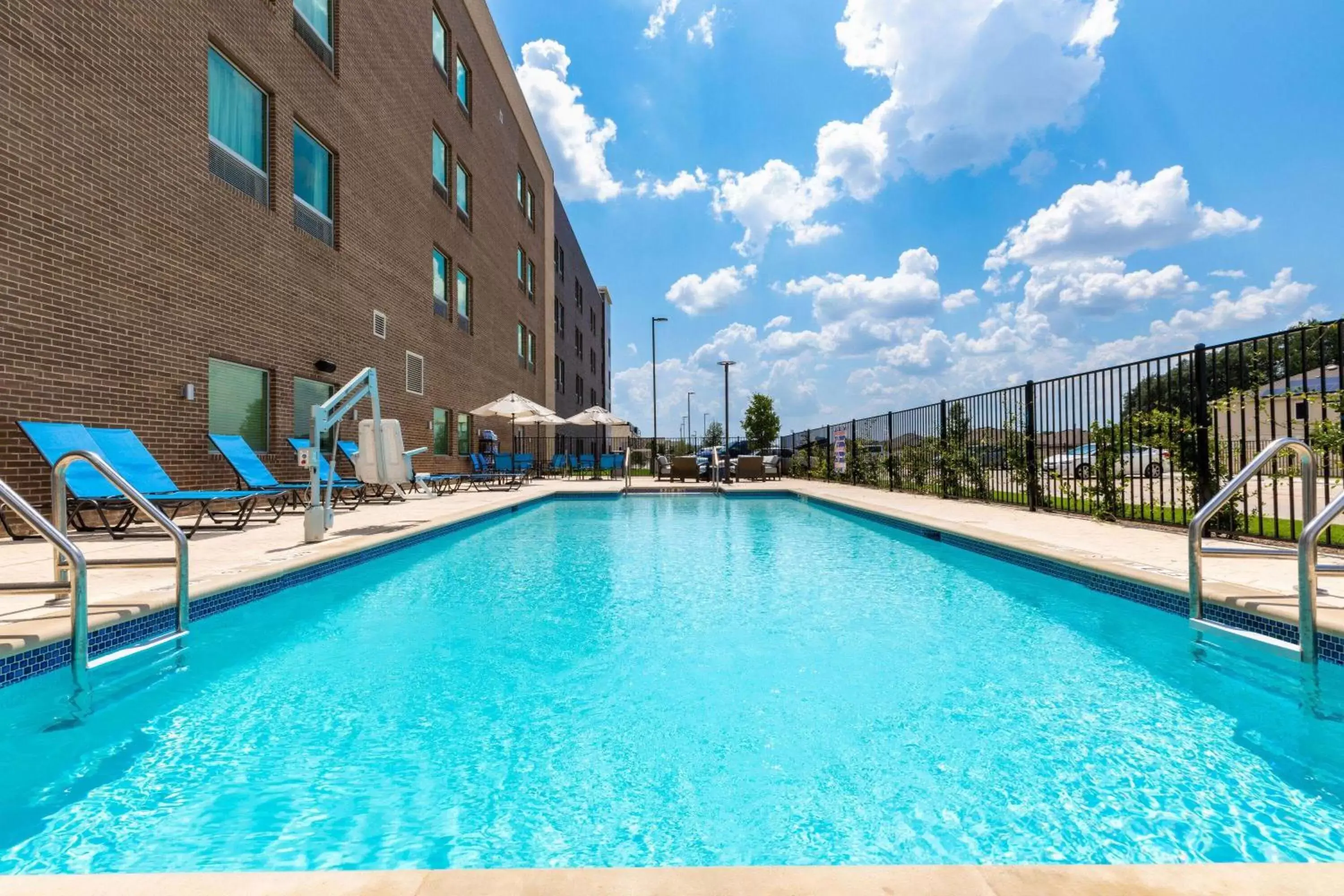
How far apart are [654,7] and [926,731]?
1619 centimetres

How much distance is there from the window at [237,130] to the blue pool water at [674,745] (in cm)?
696

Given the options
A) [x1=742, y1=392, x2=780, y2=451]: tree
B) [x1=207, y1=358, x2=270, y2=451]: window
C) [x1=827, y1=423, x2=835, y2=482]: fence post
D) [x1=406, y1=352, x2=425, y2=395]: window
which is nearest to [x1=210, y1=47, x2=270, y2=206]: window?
[x1=207, y1=358, x2=270, y2=451]: window

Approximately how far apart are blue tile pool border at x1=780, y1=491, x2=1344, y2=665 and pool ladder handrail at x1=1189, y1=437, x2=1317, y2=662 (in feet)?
0.15

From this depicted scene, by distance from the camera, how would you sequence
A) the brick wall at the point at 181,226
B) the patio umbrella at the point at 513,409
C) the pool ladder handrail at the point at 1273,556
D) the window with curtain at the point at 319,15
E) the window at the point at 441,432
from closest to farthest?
the pool ladder handrail at the point at 1273,556, the brick wall at the point at 181,226, the window with curtain at the point at 319,15, the patio umbrella at the point at 513,409, the window at the point at 441,432

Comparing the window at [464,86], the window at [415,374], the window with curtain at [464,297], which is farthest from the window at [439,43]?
the window at [415,374]

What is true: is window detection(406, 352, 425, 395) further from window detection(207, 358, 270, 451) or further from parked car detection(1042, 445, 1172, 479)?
parked car detection(1042, 445, 1172, 479)

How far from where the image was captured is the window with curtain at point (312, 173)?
10.1 metres

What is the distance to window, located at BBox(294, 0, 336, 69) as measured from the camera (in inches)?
394

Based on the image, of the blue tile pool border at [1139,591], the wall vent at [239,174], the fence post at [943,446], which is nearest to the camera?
the blue tile pool border at [1139,591]

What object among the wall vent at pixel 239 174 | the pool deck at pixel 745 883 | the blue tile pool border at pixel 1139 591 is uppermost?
the wall vent at pixel 239 174

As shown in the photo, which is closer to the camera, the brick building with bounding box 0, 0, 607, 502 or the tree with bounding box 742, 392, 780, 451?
the brick building with bounding box 0, 0, 607, 502

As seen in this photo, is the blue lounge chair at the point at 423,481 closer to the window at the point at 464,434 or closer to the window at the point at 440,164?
the window at the point at 464,434

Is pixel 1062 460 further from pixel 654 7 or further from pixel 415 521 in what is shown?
pixel 654 7

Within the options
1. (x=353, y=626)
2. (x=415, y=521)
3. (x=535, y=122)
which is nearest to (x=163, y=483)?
(x=415, y=521)
